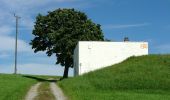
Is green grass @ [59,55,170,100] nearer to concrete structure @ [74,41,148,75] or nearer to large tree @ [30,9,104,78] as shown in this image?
concrete structure @ [74,41,148,75]

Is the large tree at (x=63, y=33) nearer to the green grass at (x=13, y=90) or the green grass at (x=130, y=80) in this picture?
the green grass at (x=130, y=80)

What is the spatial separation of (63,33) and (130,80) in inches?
1597

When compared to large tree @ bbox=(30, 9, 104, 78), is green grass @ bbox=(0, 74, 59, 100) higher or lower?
lower

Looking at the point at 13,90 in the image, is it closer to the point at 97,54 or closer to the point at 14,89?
the point at 14,89

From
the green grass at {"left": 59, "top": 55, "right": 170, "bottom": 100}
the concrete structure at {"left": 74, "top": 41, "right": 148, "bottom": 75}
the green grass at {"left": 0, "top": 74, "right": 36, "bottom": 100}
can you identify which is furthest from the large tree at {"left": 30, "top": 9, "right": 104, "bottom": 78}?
the green grass at {"left": 0, "top": 74, "right": 36, "bottom": 100}

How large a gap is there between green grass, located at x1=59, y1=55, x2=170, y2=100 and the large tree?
88.7ft

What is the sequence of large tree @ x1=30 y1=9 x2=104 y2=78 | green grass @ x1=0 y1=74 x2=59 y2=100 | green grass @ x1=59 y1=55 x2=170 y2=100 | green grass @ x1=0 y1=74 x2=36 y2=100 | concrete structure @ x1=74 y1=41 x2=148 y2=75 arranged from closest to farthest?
green grass @ x1=0 y1=74 x2=36 y2=100 → green grass @ x1=0 y1=74 x2=59 y2=100 → green grass @ x1=59 y1=55 x2=170 y2=100 → concrete structure @ x1=74 y1=41 x2=148 y2=75 → large tree @ x1=30 y1=9 x2=104 y2=78

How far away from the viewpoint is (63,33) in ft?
300

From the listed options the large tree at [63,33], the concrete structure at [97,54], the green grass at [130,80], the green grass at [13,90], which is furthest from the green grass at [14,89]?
the large tree at [63,33]

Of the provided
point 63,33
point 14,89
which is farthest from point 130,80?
point 63,33

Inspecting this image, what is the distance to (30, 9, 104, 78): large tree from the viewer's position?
89787 mm

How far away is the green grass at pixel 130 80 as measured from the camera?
1827 inches

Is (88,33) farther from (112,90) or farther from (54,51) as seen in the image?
(112,90)

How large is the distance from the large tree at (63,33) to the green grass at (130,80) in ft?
Answer: 88.7
